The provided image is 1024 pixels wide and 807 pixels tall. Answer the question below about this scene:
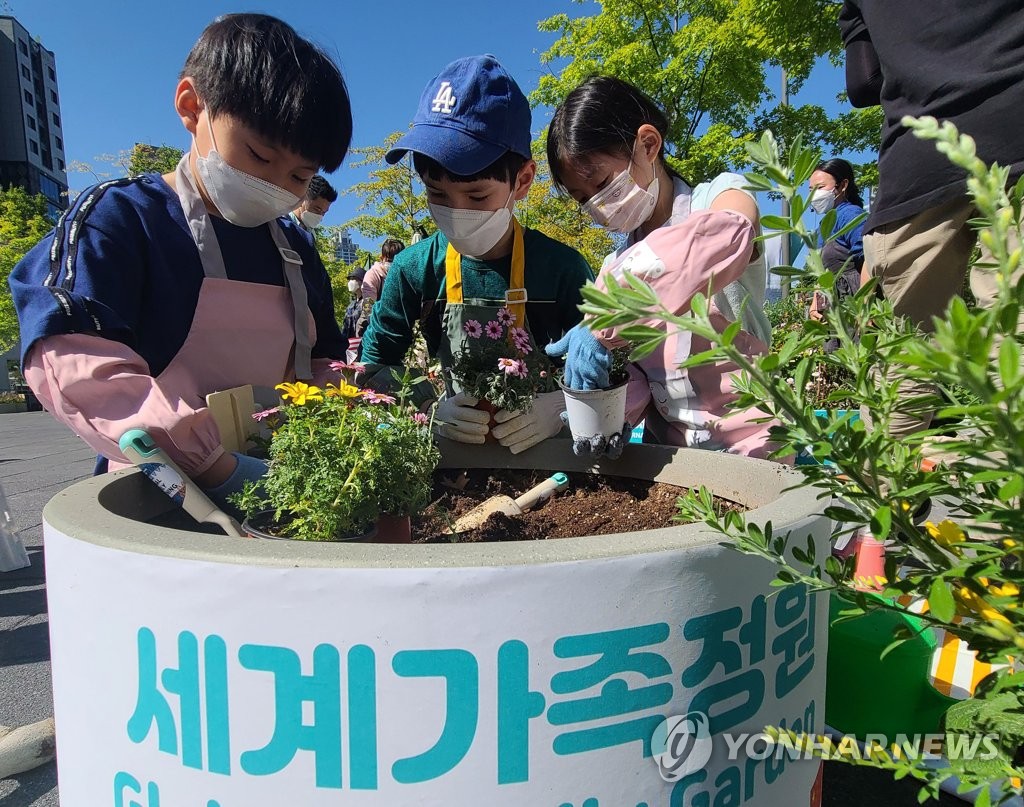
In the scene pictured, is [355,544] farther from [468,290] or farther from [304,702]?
[468,290]

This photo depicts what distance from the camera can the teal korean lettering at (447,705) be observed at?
779 millimetres

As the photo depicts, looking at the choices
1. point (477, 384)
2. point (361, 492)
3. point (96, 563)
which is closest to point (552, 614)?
point (361, 492)

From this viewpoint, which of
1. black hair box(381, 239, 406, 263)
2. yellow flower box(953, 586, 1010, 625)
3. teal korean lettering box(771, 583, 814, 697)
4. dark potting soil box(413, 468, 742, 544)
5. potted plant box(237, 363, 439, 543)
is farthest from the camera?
black hair box(381, 239, 406, 263)

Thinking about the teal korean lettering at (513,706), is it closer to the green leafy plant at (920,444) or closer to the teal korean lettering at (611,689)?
the teal korean lettering at (611,689)

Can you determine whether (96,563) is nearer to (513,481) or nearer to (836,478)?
(836,478)

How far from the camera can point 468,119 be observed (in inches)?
67.7

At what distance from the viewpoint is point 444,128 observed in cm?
172

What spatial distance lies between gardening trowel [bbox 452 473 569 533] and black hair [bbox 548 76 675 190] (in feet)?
3.07

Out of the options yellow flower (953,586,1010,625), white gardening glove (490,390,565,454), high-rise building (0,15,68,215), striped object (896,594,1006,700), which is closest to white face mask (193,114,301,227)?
white gardening glove (490,390,565,454)

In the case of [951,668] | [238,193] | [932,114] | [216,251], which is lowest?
[951,668]

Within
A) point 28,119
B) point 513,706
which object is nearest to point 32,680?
point 513,706

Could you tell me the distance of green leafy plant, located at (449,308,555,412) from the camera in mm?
1679

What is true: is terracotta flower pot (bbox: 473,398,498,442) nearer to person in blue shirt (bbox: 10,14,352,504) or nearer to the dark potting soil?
the dark potting soil

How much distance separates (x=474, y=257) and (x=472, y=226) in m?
0.19
